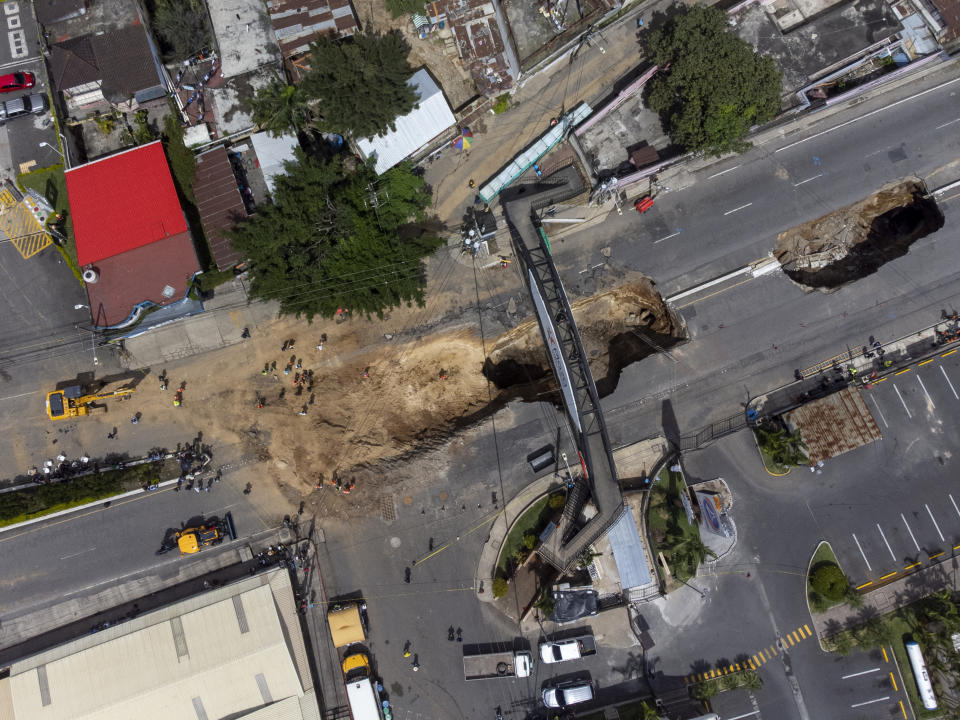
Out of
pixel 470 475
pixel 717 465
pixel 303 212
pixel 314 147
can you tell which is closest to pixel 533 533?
pixel 470 475

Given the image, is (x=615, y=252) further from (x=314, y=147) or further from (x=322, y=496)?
(x=322, y=496)

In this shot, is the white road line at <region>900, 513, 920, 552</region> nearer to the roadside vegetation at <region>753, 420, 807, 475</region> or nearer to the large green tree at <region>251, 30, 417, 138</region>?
the roadside vegetation at <region>753, 420, 807, 475</region>

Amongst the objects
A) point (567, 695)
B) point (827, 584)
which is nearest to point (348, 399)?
point (567, 695)

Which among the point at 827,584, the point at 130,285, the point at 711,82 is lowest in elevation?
the point at 827,584

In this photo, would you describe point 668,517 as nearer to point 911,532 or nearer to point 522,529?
point 522,529

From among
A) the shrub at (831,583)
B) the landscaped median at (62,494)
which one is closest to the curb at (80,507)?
the landscaped median at (62,494)

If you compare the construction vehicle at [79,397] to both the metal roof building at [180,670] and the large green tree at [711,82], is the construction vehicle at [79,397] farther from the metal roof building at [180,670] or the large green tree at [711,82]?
the large green tree at [711,82]
